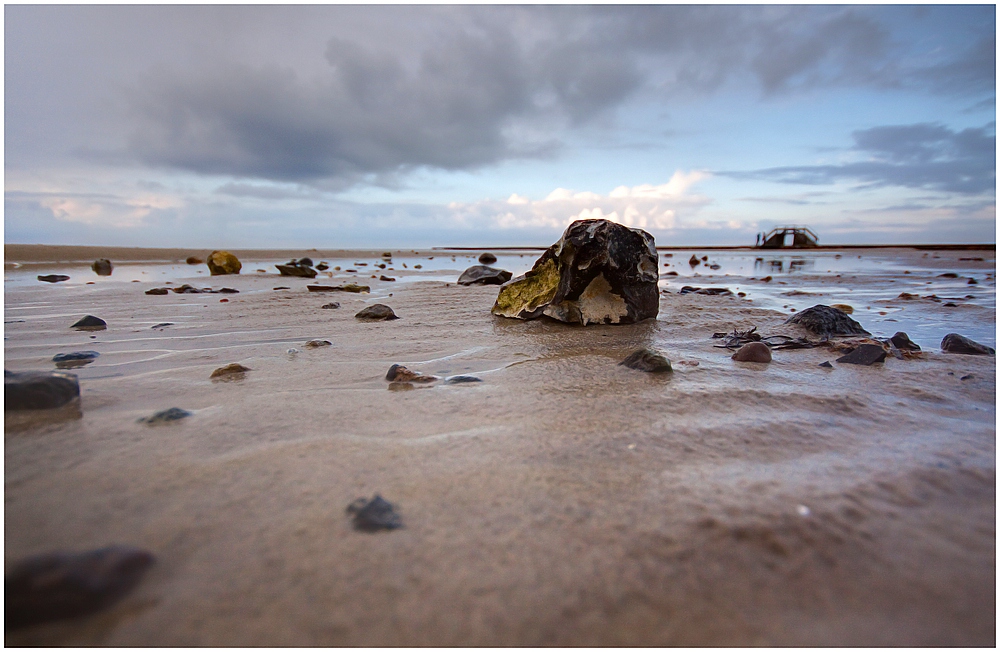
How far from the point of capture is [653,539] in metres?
1.15

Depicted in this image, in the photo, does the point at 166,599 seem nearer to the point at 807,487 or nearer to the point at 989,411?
the point at 807,487

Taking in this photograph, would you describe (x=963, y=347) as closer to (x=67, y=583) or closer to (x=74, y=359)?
(x=67, y=583)

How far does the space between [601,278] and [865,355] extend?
7.02 feet

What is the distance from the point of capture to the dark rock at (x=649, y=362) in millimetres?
2664

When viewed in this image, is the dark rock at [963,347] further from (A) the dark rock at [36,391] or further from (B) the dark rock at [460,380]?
(A) the dark rock at [36,391]

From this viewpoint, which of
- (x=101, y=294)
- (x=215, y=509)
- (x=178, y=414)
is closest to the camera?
(x=215, y=509)

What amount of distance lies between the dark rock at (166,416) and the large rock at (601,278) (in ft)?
10.4

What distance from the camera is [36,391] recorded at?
75.1 inches

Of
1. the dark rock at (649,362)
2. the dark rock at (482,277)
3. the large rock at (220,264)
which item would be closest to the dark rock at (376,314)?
the dark rock at (649,362)

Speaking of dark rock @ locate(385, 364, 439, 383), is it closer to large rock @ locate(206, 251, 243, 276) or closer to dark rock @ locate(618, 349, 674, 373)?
dark rock @ locate(618, 349, 674, 373)

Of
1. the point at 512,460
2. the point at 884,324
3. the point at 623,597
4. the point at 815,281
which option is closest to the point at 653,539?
the point at 623,597

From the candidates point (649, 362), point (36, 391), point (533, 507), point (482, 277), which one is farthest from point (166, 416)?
point (482, 277)

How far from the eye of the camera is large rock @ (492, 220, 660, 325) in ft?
14.5

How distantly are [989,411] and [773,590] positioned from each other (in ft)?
6.08
